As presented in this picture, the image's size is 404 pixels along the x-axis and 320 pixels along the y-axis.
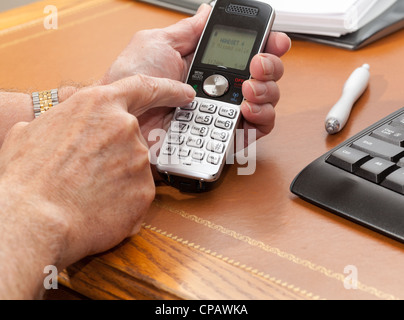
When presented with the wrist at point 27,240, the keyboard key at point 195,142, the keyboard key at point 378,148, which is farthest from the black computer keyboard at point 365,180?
the wrist at point 27,240

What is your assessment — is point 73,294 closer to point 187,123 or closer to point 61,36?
point 187,123

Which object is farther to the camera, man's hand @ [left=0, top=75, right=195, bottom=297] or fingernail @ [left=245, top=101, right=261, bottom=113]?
fingernail @ [left=245, top=101, right=261, bottom=113]

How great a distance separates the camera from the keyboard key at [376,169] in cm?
55

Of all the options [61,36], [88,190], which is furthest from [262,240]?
[61,36]

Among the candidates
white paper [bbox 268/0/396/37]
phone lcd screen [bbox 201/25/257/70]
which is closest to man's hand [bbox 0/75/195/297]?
phone lcd screen [bbox 201/25/257/70]

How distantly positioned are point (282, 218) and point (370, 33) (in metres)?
0.45

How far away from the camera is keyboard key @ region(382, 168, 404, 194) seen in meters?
0.54

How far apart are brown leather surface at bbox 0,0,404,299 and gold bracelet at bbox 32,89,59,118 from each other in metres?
0.09

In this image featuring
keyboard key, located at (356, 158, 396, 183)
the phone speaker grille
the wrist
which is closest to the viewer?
the wrist

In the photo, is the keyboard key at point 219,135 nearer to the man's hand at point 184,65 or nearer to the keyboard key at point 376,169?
the man's hand at point 184,65

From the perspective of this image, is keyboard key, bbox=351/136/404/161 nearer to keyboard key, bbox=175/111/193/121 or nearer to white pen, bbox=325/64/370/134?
white pen, bbox=325/64/370/134

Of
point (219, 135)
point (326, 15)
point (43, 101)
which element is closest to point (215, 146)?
point (219, 135)

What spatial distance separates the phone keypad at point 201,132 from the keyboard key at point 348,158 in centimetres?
11

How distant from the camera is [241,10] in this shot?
2.19 feet
